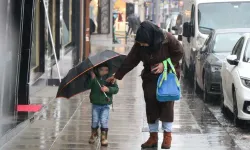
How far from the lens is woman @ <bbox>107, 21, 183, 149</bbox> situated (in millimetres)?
7973

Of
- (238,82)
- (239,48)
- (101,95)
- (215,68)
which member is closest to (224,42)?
(215,68)

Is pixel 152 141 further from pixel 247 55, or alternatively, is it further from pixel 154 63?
pixel 247 55

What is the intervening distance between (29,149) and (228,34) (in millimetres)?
8148

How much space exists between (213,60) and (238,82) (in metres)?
3.31

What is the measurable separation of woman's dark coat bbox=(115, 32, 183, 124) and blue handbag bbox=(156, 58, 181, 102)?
3.9 inches

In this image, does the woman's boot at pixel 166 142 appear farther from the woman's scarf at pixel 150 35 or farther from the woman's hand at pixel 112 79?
the woman's scarf at pixel 150 35

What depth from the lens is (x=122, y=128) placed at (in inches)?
399

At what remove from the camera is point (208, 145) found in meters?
8.94

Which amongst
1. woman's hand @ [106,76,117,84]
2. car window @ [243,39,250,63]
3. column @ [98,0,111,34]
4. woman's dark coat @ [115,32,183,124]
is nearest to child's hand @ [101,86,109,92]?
woman's hand @ [106,76,117,84]

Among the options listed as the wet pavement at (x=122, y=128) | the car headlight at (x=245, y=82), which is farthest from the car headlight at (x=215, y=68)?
the car headlight at (x=245, y=82)

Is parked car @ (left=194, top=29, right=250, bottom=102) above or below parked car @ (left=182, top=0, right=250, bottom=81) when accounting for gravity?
below

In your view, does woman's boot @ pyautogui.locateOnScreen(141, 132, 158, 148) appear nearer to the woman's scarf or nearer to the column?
the woman's scarf

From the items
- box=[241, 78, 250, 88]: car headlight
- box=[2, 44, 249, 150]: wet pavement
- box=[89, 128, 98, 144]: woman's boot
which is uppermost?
box=[241, 78, 250, 88]: car headlight

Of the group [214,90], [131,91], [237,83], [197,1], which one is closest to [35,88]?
[131,91]
